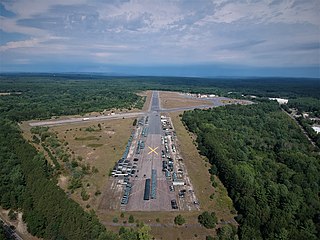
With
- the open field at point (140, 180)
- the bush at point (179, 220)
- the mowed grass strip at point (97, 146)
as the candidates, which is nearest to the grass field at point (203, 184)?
the open field at point (140, 180)

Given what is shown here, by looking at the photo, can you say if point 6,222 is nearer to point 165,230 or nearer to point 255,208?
point 165,230

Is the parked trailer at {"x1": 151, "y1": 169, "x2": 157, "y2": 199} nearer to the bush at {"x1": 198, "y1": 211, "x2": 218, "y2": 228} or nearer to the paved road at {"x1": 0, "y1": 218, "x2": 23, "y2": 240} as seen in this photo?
the bush at {"x1": 198, "y1": 211, "x2": 218, "y2": 228}

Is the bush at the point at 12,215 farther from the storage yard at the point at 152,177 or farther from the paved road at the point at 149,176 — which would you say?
the paved road at the point at 149,176

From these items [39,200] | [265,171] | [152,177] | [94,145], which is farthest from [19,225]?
[265,171]

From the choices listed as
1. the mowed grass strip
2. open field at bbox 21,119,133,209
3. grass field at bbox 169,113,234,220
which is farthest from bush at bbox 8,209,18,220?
grass field at bbox 169,113,234,220

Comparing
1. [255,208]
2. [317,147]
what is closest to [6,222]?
[255,208]

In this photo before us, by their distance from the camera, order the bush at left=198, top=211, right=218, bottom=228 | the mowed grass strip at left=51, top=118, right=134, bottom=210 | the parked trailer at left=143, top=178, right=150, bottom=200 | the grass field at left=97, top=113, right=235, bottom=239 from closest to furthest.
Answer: the grass field at left=97, top=113, right=235, bottom=239 < the bush at left=198, top=211, right=218, bottom=228 < the parked trailer at left=143, top=178, right=150, bottom=200 < the mowed grass strip at left=51, top=118, right=134, bottom=210
